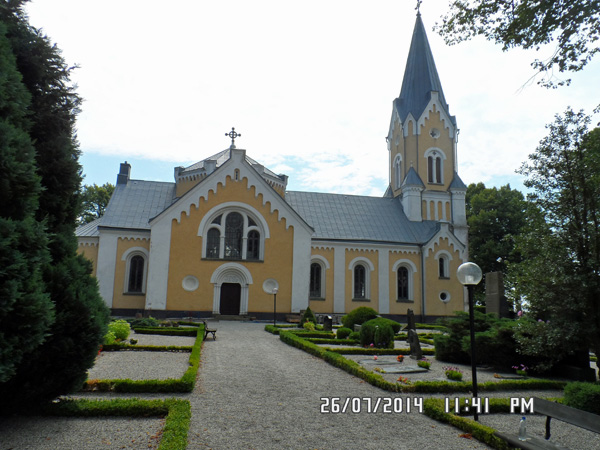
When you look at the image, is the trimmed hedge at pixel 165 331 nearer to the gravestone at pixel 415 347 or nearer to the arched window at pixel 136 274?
the gravestone at pixel 415 347

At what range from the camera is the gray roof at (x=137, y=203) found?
27344 mm

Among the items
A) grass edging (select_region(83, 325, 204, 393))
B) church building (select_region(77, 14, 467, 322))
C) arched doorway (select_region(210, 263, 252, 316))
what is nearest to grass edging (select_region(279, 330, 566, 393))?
grass edging (select_region(83, 325, 204, 393))

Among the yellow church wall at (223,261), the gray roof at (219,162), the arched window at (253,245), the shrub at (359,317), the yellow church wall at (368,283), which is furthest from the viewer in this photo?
the gray roof at (219,162)

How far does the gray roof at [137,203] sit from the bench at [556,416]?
2506 centimetres

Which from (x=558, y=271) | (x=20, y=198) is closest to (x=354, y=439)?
(x=20, y=198)

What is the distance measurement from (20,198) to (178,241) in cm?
2070

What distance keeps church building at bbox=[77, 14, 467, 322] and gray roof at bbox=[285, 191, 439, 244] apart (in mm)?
97

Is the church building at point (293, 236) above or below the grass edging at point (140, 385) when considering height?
above

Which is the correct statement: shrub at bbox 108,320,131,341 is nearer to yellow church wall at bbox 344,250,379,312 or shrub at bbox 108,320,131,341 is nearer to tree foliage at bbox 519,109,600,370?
tree foliage at bbox 519,109,600,370

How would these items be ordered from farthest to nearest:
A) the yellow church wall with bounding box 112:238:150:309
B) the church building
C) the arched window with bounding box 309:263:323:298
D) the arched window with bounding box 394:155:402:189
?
the arched window with bounding box 394:155:402:189, the arched window with bounding box 309:263:323:298, the yellow church wall with bounding box 112:238:150:309, the church building

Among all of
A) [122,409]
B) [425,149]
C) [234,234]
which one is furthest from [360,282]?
[122,409]

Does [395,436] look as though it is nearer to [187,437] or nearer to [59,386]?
[187,437]

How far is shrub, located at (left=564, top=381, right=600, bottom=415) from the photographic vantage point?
685cm

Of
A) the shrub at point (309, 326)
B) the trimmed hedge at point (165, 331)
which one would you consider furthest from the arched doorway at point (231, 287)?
the trimmed hedge at point (165, 331)
